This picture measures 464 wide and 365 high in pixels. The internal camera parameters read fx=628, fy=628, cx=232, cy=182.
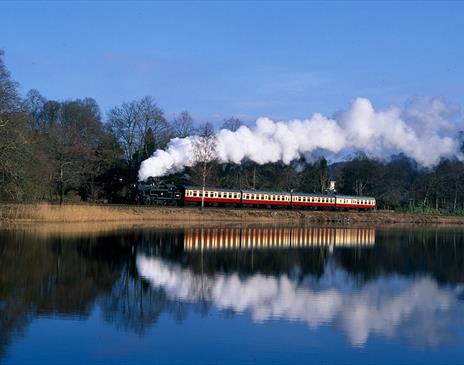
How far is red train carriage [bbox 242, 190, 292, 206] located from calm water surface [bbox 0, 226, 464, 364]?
3595 centimetres

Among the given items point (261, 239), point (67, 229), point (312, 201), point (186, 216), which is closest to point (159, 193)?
point (186, 216)

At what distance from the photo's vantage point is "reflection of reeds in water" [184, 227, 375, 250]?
3984 cm

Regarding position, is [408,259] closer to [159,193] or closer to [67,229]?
[67,229]

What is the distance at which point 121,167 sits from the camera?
240 ft

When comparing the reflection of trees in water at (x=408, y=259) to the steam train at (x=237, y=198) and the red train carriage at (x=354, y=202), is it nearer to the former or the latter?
the steam train at (x=237, y=198)

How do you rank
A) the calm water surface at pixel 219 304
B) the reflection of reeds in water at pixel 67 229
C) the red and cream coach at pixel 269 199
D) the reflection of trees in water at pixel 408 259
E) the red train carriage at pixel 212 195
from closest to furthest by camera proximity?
the calm water surface at pixel 219 304 < the reflection of trees in water at pixel 408 259 < the reflection of reeds in water at pixel 67 229 < the red train carriage at pixel 212 195 < the red and cream coach at pixel 269 199

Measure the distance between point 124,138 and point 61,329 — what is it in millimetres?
65625

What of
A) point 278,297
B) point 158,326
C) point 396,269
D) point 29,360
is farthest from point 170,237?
point 29,360

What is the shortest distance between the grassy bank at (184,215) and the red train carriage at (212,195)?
2.47m

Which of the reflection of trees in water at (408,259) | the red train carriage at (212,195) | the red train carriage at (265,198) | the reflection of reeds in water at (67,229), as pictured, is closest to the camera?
the reflection of trees in water at (408,259)

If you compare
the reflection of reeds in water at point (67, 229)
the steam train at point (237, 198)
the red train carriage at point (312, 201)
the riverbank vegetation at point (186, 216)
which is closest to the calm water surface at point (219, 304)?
the reflection of reeds in water at point (67, 229)

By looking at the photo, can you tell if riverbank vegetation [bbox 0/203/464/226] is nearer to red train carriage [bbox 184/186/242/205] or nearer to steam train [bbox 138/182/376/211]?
steam train [bbox 138/182/376/211]

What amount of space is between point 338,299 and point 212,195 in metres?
49.5

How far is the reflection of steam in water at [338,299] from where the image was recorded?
57.1ft
